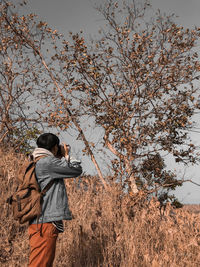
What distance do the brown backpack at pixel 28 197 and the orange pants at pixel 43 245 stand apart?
17 cm

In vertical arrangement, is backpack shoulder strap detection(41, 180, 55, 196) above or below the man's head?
below

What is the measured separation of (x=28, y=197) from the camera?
3279mm

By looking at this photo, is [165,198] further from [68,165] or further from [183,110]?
[68,165]

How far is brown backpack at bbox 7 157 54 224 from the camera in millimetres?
3218

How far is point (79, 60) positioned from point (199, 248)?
6.57 m

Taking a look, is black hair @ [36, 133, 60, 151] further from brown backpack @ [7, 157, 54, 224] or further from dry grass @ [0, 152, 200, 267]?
dry grass @ [0, 152, 200, 267]

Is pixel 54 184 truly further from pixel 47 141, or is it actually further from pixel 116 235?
pixel 116 235

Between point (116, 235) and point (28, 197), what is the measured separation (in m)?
2.08

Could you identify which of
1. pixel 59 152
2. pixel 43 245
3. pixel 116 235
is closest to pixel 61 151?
pixel 59 152

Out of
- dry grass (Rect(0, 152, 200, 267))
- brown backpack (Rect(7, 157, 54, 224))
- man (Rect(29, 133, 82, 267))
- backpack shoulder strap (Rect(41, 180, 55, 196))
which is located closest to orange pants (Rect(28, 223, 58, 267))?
man (Rect(29, 133, 82, 267))

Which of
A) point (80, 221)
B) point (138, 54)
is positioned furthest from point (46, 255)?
point (138, 54)

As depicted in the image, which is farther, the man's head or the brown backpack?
the man's head

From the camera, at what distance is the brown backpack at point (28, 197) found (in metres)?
3.22

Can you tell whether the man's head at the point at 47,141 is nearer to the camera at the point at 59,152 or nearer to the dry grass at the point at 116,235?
the camera at the point at 59,152
